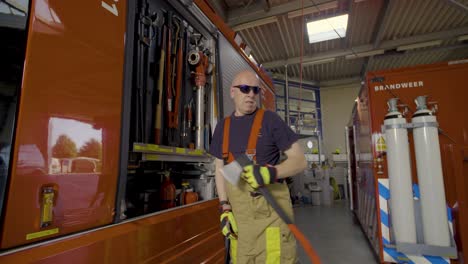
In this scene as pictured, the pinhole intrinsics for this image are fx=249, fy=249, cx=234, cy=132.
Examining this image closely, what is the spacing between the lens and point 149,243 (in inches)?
53.9

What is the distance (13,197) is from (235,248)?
1.07 m

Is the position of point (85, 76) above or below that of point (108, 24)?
below

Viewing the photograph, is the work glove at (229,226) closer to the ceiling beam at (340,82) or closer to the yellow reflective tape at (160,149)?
the yellow reflective tape at (160,149)

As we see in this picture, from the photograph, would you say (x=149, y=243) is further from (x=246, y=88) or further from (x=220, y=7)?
(x=220, y=7)

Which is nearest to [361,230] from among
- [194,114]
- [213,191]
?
[213,191]

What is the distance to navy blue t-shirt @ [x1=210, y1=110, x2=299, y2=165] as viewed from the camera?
4.63 feet

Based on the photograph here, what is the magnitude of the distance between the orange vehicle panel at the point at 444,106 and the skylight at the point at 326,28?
3.33m

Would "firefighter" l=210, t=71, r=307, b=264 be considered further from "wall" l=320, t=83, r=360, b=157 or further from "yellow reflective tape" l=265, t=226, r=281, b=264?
"wall" l=320, t=83, r=360, b=157

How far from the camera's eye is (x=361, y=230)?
473 cm

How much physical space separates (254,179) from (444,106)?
261 cm

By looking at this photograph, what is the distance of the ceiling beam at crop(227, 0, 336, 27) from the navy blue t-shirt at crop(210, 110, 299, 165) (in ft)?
15.0

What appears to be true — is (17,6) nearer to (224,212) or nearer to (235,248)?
(224,212)

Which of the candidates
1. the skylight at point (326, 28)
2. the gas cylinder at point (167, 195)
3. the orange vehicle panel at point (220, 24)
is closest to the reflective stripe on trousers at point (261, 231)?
the gas cylinder at point (167, 195)

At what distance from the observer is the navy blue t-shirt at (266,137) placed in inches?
55.6
